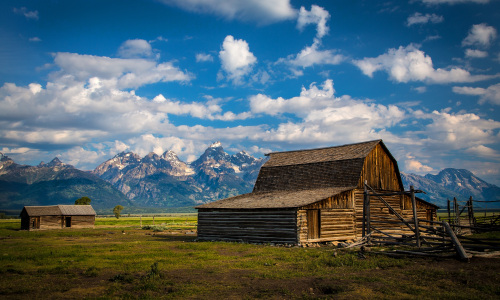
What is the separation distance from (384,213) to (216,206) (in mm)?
16694

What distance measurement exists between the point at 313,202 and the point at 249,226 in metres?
6.87

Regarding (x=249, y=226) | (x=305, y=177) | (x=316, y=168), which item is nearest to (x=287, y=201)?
(x=249, y=226)

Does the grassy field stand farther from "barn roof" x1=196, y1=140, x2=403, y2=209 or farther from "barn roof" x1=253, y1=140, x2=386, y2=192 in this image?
"barn roof" x1=253, y1=140, x2=386, y2=192

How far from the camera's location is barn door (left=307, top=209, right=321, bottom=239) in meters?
30.1

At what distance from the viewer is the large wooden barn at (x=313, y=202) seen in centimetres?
3031

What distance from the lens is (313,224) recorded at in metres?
30.4

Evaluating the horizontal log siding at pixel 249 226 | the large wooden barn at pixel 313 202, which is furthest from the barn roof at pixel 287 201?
the horizontal log siding at pixel 249 226

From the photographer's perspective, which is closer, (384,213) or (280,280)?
(280,280)

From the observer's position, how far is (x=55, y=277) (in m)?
16.6

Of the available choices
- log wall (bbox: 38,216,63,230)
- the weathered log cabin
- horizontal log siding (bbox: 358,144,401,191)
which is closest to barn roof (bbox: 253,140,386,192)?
horizontal log siding (bbox: 358,144,401,191)

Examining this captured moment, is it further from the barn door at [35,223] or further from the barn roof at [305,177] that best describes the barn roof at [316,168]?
the barn door at [35,223]

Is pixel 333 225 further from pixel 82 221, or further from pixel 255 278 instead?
pixel 82 221

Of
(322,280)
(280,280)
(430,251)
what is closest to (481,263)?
(430,251)

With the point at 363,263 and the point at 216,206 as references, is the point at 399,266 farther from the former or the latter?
the point at 216,206
